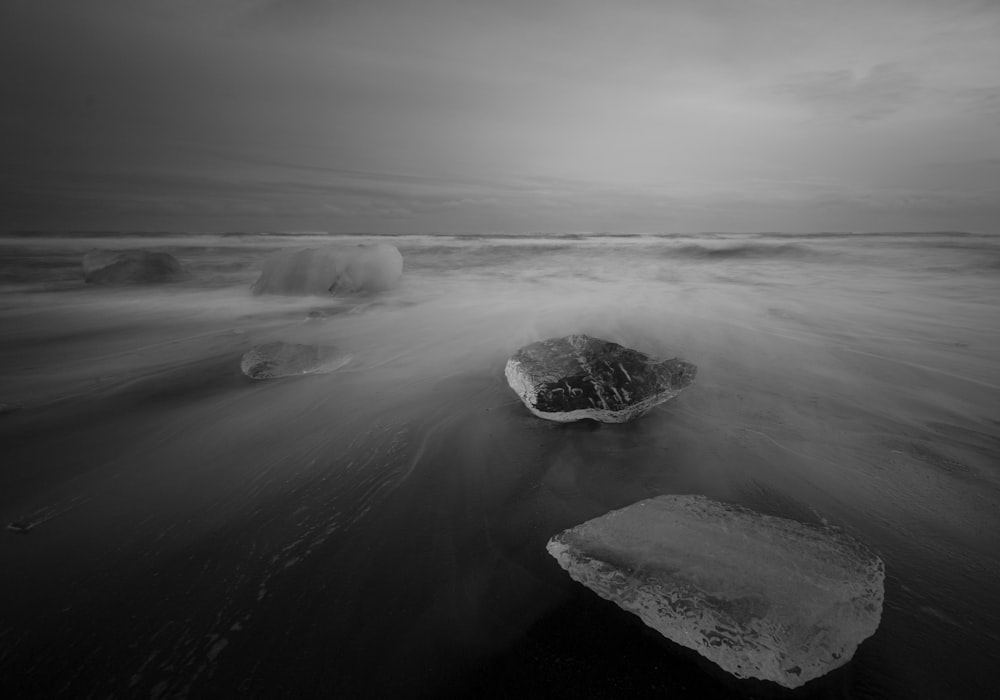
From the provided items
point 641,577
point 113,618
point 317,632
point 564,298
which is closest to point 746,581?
point 641,577

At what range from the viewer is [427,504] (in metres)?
1.96

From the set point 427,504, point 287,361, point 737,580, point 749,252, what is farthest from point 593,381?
point 749,252

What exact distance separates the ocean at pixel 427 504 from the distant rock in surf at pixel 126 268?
6.10 metres

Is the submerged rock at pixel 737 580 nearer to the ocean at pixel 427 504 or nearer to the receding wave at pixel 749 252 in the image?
the ocean at pixel 427 504

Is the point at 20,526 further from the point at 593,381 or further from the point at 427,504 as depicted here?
the point at 593,381

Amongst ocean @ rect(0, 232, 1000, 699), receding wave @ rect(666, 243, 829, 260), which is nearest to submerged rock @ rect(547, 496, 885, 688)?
ocean @ rect(0, 232, 1000, 699)

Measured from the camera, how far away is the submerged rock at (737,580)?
1216 millimetres

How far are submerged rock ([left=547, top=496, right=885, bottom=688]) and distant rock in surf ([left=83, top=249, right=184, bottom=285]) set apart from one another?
40.9 feet

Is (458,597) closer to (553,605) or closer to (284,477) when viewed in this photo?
(553,605)

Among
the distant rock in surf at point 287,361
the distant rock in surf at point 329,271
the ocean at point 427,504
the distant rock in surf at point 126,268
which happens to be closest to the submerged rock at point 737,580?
the ocean at point 427,504

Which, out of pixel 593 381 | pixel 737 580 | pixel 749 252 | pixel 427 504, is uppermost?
pixel 593 381

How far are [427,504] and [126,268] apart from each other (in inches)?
470

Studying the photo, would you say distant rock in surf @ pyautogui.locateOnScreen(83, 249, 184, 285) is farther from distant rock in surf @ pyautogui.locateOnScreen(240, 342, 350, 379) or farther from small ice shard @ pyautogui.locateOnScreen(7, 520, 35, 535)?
small ice shard @ pyautogui.locateOnScreen(7, 520, 35, 535)

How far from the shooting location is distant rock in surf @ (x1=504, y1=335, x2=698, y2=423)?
2680mm
